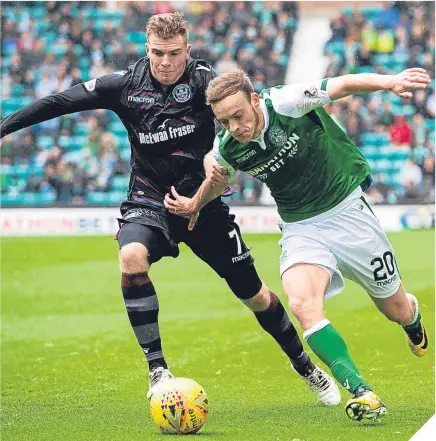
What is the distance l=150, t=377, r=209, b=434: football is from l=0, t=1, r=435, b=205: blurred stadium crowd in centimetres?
1634

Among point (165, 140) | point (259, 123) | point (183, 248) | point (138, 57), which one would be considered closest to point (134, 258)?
point (165, 140)

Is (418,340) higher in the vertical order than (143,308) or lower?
lower

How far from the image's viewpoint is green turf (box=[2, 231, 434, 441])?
6605mm

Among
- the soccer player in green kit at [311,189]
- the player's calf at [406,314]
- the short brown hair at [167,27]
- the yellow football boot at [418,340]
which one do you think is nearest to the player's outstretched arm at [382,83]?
the soccer player in green kit at [311,189]

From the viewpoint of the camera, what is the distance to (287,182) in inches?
267

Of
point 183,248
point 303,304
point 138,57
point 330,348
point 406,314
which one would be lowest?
point 183,248

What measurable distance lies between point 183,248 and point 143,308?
1313 cm

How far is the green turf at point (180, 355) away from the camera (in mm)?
6605

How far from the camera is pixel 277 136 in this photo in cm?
659

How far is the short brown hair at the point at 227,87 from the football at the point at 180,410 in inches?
71.7

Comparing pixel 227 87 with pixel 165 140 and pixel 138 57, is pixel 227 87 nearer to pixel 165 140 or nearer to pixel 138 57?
pixel 165 140

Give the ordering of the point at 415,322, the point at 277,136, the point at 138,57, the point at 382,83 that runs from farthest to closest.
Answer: the point at 138,57, the point at 415,322, the point at 277,136, the point at 382,83

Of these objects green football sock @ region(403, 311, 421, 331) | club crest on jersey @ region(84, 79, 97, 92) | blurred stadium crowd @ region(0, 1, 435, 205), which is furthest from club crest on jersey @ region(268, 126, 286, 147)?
blurred stadium crowd @ region(0, 1, 435, 205)

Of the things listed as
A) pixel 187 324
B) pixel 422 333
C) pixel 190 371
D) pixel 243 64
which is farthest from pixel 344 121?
pixel 422 333
